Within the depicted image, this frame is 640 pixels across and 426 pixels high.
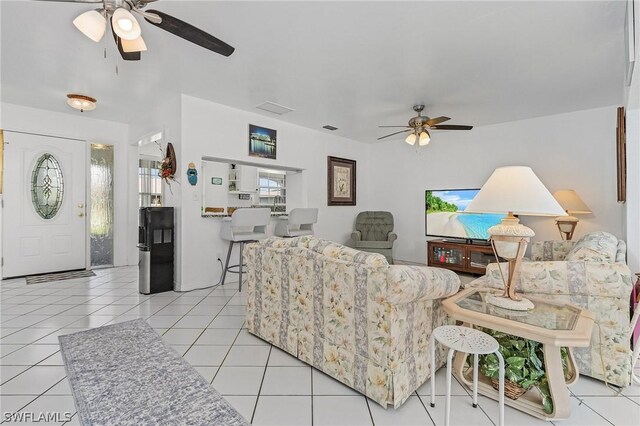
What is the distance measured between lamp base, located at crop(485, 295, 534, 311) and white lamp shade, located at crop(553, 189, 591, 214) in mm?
3202

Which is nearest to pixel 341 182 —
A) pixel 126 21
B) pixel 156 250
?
pixel 156 250

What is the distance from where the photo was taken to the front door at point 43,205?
14.4 feet

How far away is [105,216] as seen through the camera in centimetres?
523

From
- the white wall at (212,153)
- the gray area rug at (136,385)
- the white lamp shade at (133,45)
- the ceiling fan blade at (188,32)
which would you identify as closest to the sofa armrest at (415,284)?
the gray area rug at (136,385)

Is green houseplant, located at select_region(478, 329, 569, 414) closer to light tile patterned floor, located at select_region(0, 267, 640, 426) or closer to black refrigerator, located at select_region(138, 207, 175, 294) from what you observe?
light tile patterned floor, located at select_region(0, 267, 640, 426)

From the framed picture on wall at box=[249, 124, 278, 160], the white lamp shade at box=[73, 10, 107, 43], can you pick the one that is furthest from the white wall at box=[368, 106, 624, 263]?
the white lamp shade at box=[73, 10, 107, 43]

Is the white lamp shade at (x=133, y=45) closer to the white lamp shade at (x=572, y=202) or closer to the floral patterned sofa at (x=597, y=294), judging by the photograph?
the floral patterned sofa at (x=597, y=294)

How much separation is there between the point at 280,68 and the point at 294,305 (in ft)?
7.56

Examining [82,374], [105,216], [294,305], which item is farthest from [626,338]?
[105,216]

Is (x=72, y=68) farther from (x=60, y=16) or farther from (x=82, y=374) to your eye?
(x=82, y=374)

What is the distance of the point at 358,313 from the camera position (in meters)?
1.75

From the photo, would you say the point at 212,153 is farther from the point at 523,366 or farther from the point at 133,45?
the point at 523,366

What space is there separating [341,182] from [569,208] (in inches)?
140

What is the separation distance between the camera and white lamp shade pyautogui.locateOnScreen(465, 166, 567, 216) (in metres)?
1.60
